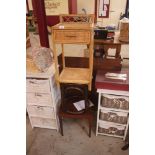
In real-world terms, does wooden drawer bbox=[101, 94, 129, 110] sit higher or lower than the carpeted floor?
higher

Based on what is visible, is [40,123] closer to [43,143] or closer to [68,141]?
[43,143]

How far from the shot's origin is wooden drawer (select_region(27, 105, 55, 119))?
63.1 inches

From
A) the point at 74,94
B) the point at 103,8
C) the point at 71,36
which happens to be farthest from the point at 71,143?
the point at 103,8

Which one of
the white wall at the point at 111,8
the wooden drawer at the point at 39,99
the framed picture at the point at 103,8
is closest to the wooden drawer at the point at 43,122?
the wooden drawer at the point at 39,99

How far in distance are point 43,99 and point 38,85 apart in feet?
0.60

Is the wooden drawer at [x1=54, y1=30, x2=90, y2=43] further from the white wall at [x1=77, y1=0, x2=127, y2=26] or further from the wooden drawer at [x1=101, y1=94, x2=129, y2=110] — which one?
the white wall at [x1=77, y1=0, x2=127, y2=26]

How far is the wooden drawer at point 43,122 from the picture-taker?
5.67ft

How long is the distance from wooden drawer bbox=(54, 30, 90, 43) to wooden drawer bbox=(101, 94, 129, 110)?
1.99ft

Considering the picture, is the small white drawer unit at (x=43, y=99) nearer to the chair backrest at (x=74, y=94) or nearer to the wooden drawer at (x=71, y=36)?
the chair backrest at (x=74, y=94)

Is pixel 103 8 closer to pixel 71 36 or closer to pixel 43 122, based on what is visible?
pixel 71 36

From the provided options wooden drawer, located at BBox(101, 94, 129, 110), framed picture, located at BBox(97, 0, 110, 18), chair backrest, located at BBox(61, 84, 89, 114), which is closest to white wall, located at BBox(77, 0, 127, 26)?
framed picture, located at BBox(97, 0, 110, 18)

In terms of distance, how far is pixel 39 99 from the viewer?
A: 154cm
